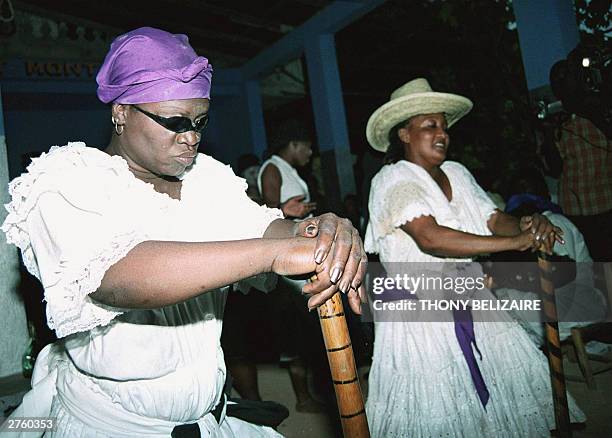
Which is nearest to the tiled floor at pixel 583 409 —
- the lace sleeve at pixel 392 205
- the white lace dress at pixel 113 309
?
the lace sleeve at pixel 392 205

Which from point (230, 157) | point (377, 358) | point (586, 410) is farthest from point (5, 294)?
point (230, 157)

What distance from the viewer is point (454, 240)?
2949 millimetres

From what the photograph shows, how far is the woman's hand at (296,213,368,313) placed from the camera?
132cm

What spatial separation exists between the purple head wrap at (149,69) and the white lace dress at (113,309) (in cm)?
21

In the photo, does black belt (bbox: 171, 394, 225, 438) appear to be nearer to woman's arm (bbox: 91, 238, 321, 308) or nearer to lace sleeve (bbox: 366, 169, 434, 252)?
woman's arm (bbox: 91, 238, 321, 308)

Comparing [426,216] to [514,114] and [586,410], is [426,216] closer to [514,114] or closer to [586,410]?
[586,410]

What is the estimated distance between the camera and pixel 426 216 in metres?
3.07

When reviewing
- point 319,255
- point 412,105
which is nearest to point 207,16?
point 412,105

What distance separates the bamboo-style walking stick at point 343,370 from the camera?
143 centimetres

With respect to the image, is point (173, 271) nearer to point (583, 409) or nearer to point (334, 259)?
point (334, 259)

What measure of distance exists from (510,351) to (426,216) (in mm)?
1027

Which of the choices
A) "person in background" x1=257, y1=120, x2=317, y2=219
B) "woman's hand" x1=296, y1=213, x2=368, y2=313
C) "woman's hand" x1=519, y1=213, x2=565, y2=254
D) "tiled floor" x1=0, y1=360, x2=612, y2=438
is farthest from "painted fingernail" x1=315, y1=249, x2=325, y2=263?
"person in background" x1=257, y1=120, x2=317, y2=219

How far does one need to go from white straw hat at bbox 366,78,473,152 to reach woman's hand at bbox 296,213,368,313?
2.22 meters

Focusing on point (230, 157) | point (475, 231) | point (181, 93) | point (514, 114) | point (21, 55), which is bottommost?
point (475, 231)
